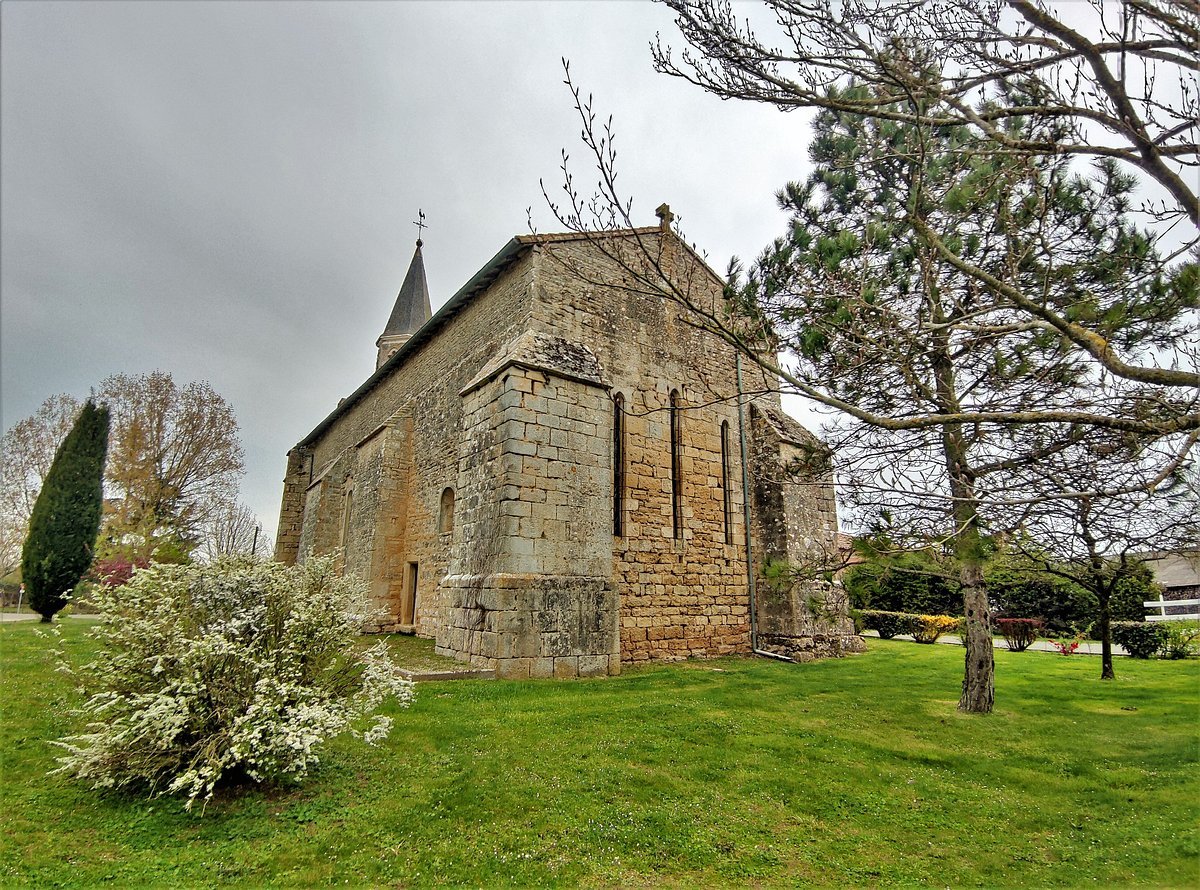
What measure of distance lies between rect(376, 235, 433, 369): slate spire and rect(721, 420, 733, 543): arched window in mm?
20327

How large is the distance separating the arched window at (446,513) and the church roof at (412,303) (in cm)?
1829

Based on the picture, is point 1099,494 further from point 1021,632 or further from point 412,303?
point 412,303

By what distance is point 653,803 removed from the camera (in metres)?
3.92

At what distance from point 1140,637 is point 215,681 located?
17.3 m

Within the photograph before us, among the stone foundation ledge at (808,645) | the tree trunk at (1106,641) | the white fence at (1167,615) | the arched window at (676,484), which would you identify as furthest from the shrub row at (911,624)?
the arched window at (676,484)

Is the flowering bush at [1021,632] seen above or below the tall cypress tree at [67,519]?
below

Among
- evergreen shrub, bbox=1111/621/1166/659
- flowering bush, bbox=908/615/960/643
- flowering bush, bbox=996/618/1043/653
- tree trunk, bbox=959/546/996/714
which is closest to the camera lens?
tree trunk, bbox=959/546/996/714

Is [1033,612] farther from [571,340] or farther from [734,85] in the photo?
[734,85]

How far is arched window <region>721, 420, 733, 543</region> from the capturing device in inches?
428

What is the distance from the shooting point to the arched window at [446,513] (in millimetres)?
11477

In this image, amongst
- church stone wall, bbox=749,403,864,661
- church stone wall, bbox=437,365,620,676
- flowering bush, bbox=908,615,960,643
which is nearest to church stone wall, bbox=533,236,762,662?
church stone wall, bbox=749,403,864,661

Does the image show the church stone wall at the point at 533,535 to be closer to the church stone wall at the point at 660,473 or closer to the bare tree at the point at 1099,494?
the church stone wall at the point at 660,473

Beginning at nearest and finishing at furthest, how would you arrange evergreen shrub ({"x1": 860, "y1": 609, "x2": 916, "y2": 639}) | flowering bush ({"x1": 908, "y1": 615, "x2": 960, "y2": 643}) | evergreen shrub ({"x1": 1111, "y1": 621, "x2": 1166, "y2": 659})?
evergreen shrub ({"x1": 1111, "y1": 621, "x2": 1166, "y2": 659}) → flowering bush ({"x1": 908, "y1": 615, "x2": 960, "y2": 643}) → evergreen shrub ({"x1": 860, "y1": 609, "x2": 916, "y2": 639})

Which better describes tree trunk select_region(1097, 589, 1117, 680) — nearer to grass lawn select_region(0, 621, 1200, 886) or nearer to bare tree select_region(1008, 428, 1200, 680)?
grass lawn select_region(0, 621, 1200, 886)
